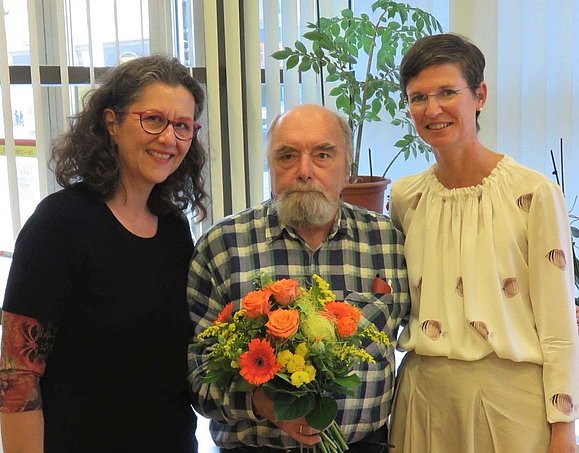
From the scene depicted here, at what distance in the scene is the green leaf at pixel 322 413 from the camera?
146 cm

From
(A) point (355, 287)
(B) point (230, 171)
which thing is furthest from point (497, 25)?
(A) point (355, 287)

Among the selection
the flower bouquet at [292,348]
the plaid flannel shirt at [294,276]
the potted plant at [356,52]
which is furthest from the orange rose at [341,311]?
the potted plant at [356,52]

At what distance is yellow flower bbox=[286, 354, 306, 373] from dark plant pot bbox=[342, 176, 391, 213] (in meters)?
1.52

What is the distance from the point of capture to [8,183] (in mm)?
2453

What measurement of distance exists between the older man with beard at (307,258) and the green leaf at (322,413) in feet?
1.03

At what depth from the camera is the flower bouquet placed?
140 cm

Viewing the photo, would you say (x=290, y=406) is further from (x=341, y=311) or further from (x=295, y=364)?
(x=341, y=311)

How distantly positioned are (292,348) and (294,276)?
1.57 ft

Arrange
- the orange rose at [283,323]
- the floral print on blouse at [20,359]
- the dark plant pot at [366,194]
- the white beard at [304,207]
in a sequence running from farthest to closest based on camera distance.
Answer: the dark plant pot at [366,194], the white beard at [304,207], the floral print on blouse at [20,359], the orange rose at [283,323]

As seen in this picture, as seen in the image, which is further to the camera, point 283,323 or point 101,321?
point 101,321

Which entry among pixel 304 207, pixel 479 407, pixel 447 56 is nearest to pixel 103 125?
pixel 304 207

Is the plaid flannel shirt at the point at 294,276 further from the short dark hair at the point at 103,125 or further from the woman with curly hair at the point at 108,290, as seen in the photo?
the short dark hair at the point at 103,125

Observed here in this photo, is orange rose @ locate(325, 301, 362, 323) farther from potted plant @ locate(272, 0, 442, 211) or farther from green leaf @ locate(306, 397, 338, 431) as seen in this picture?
potted plant @ locate(272, 0, 442, 211)

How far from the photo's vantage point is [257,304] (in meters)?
1.43
